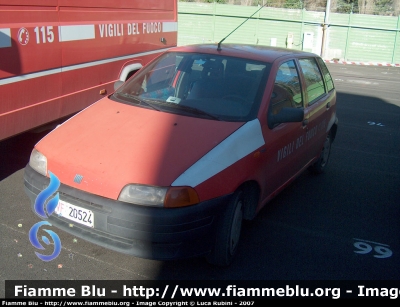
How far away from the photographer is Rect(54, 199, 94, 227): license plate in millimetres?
3490

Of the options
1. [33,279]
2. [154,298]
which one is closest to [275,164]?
[154,298]

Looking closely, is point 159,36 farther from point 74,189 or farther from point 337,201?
point 74,189

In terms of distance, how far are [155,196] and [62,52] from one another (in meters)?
3.23

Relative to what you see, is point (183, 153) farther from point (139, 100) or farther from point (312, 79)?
point (312, 79)

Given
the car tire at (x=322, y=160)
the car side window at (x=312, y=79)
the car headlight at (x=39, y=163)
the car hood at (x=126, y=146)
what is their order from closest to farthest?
the car hood at (x=126, y=146)
the car headlight at (x=39, y=163)
the car side window at (x=312, y=79)
the car tire at (x=322, y=160)

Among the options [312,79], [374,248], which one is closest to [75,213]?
[374,248]

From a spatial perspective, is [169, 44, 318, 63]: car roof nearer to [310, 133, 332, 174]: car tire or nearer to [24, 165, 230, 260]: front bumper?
[310, 133, 332, 174]: car tire

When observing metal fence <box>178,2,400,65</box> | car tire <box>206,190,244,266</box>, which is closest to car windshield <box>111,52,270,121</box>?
car tire <box>206,190,244,266</box>

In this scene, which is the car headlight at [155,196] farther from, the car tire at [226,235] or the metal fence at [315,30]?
the metal fence at [315,30]

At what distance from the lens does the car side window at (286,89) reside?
15.0 feet

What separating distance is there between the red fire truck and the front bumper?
2087 millimetres

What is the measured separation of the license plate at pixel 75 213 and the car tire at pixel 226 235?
0.96 metres

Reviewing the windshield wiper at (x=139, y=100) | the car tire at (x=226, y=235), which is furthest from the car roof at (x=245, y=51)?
the car tire at (x=226, y=235)

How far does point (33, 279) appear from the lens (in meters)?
3.57
